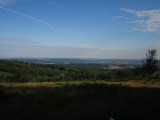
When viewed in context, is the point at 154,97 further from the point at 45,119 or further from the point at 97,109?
the point at 45,119

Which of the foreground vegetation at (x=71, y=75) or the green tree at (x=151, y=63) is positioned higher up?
the green tree at (x=151, y=63)

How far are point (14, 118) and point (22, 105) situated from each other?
1.17 meters

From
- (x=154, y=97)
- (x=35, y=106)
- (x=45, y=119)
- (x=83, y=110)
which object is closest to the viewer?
(x=45, y=119)

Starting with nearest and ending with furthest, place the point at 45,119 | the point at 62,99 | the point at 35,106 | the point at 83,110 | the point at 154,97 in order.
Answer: the point at 45,119 → the point at 83,110 → the point at 35,106 → the point at 62,99 → the point at 154,97

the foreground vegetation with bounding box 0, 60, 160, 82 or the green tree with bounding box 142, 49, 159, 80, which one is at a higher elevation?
the green tree with bounding box 142, 49, 159, 80

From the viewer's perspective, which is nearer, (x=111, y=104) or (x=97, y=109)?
(x=97, y=109)

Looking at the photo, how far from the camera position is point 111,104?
587cm

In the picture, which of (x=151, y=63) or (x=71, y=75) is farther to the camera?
(x=71, y=75)

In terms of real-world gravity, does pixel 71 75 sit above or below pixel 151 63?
below

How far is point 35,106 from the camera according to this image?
Answer: 18.5 feet

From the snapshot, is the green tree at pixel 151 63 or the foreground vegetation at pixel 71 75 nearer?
the green tree at pixel 151 63

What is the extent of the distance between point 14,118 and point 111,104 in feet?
12.3

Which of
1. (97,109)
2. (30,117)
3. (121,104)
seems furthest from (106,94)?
(30,117)

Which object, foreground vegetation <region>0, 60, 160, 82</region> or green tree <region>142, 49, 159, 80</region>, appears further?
foreground vegetation <region>0, 60, 160, 82</region>
